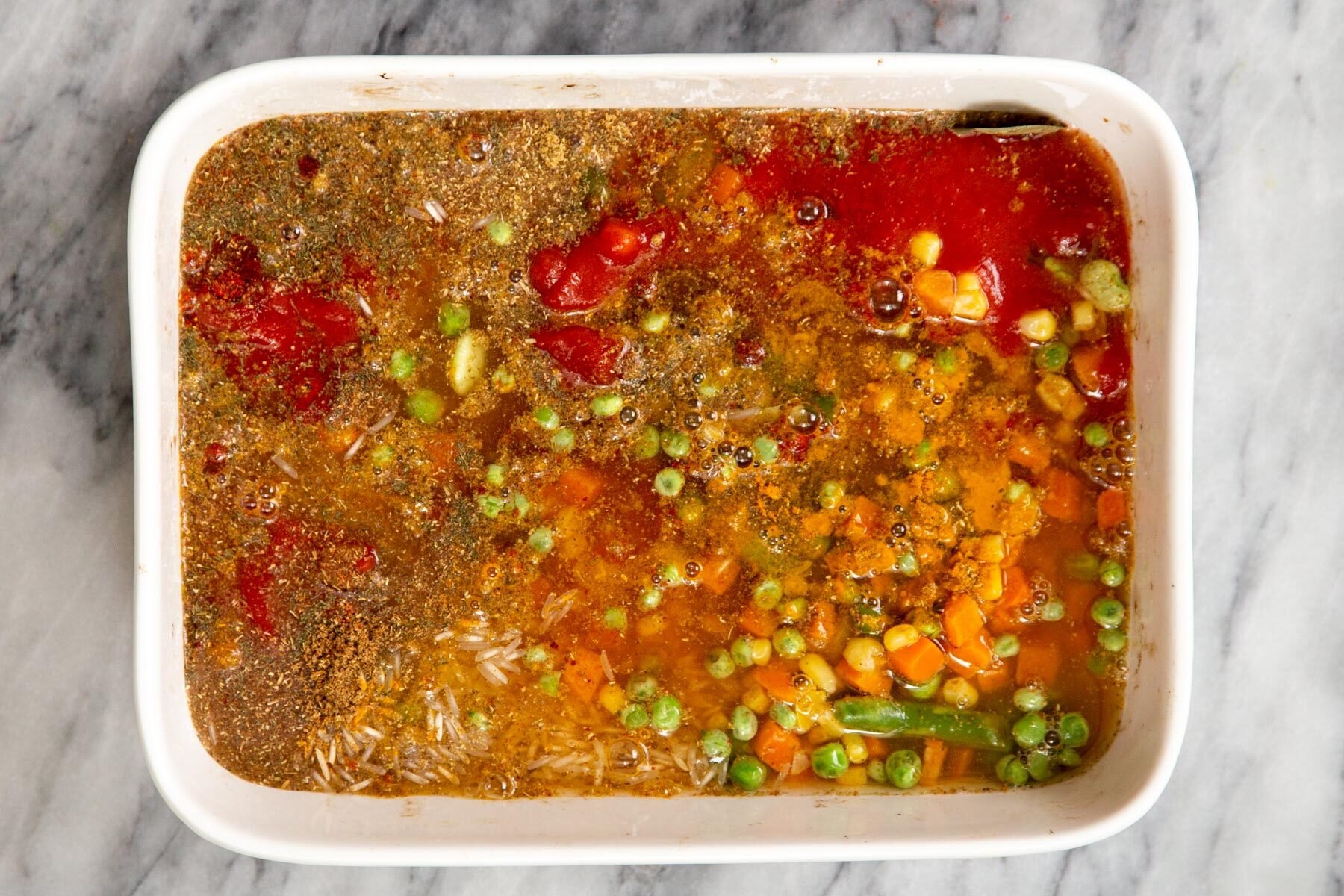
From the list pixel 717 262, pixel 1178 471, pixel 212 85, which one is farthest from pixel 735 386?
pixel 212 85

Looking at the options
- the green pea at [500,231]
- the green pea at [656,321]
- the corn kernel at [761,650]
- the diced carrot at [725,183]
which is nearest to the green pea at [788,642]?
the corn kernel at [761,650]

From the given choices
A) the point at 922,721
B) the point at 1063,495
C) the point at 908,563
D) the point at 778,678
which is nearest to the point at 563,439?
the point at 778,678

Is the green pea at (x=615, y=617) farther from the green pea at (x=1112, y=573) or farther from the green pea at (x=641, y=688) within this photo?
the green pea at (x=1112, y=573)

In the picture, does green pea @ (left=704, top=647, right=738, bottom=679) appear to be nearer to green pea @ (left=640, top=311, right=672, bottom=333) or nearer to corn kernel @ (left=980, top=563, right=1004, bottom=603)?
corn kernel @ (left=980, top=563, right=1004, bottom=603)

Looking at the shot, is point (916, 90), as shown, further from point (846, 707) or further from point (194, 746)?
point (194, 746)

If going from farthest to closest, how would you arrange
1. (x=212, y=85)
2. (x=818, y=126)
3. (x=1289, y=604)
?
(x=1289, y=604)
(x=818, y=126)
(x=212, y=85)

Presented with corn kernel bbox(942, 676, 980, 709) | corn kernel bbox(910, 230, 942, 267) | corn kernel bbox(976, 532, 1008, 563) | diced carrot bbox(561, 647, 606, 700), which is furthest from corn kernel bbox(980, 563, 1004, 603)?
diced carrot bbox(561, 647, 606, 700)
